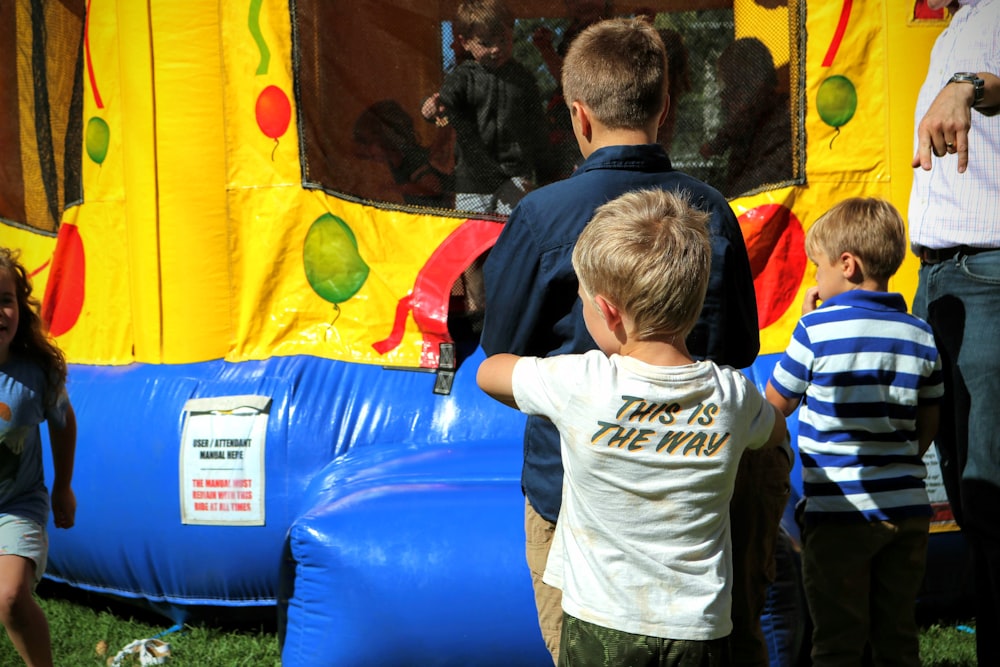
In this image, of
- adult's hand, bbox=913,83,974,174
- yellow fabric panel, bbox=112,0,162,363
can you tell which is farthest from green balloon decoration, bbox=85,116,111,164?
adult's hand, bbox=913,83,974,174

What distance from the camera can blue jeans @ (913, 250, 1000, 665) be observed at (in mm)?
2594

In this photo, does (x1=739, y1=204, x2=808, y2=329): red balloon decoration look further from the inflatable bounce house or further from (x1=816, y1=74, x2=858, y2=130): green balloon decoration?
(x1=816, y1=74, x2=858, y2=130): green balloon decoration

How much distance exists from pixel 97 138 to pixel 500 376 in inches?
113

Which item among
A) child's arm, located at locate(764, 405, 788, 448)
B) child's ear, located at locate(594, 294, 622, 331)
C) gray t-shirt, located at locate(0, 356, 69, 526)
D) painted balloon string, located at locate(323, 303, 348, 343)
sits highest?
child's ear, located at locate(594, 294, 622, 331)

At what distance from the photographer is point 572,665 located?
176 centimetres

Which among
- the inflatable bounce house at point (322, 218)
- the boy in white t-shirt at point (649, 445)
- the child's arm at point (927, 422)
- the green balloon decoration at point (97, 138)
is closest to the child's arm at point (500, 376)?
the boy in white t-shirt at point (649, 445)

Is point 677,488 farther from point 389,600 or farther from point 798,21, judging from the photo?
point 798,21

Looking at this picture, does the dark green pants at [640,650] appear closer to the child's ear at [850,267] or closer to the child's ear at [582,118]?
the child's ear at [582,118]

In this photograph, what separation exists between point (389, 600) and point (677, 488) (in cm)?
127

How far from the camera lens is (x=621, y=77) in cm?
196

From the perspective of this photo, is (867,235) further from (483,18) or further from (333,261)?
(333,261)

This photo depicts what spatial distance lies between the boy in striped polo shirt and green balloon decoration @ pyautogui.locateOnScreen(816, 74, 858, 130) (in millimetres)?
1238

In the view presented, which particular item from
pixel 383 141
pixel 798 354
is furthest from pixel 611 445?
pixel 383 141

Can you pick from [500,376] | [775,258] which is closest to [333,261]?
[775,258]
